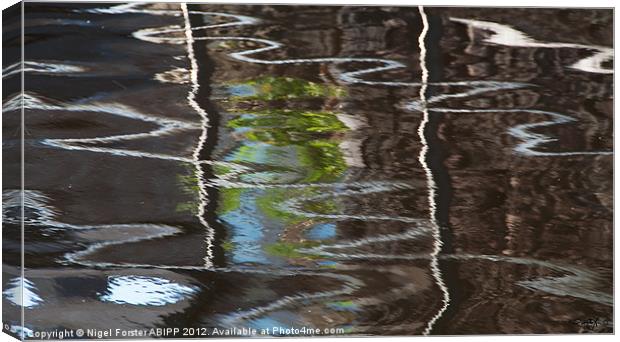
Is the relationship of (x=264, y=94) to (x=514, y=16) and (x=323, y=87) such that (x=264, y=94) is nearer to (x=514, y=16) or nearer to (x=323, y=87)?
(x=323, y=87)

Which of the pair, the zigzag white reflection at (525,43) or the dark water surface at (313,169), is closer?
the dark water surface at (313,169)

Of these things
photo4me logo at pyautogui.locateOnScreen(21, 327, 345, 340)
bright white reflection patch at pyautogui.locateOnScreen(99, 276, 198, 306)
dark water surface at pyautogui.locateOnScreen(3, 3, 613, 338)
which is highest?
dark water surface at pyautogui.locateOnScreen(3, 3, 613, 338)

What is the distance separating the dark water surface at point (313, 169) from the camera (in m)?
4.03

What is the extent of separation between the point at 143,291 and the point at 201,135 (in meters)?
0.69

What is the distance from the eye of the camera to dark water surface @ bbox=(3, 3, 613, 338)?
159 inches

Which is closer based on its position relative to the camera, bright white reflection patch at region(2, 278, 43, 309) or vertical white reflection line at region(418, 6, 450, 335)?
bright white reflection patch at region(2, 278, 43, 309)

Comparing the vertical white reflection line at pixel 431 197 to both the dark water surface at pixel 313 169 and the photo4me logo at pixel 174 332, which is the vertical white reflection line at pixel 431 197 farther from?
the photo4me logo at pixel 174 332

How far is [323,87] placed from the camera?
4.15 metres

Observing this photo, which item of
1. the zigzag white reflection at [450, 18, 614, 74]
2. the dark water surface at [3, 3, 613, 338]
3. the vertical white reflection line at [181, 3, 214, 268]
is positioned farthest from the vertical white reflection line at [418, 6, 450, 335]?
the vertical white reflection line at [181, 3, 214, 268]

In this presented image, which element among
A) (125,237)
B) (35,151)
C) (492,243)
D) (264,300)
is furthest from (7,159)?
(492,243)

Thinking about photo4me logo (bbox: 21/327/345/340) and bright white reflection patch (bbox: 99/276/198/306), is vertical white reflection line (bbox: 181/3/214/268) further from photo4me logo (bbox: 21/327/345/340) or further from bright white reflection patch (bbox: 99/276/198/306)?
photo4me logo (bbox: 21/327/345/340)

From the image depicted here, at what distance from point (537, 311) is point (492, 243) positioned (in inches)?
14.3

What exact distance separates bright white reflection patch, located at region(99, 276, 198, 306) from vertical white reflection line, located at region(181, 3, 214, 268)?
17 cm

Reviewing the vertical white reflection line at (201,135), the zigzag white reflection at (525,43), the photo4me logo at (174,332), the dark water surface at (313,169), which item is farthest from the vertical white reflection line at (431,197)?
the vertical white reflection line at (201,135)
